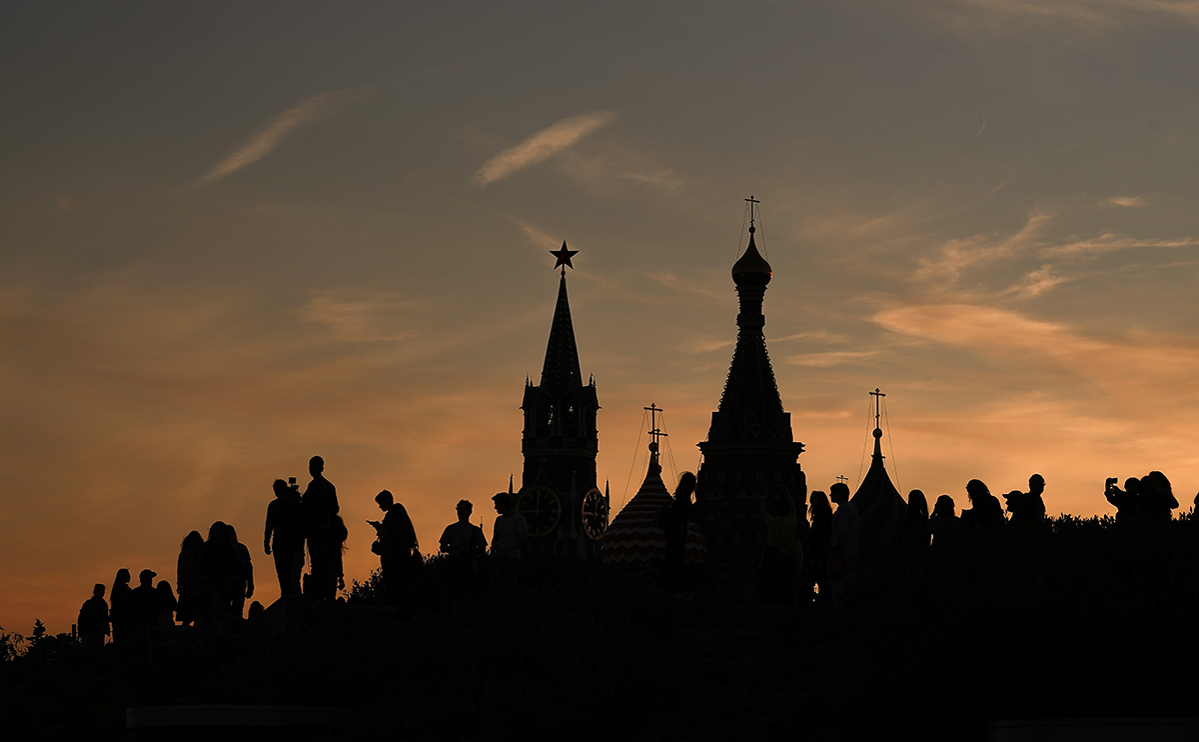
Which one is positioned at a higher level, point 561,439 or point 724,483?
point 561,439

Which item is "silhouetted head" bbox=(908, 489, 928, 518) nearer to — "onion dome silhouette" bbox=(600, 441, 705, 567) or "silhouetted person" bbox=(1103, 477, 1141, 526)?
"silhouetted person" bbox=(1103, 477, 1141, 526)

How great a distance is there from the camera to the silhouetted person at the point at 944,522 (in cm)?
2261

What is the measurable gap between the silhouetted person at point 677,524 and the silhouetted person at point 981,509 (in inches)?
166

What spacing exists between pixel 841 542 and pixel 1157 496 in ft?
15.4

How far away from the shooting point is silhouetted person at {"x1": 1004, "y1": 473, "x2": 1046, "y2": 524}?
901 inches

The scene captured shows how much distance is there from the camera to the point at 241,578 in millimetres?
24641

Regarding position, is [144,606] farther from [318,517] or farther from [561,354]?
[561,354]

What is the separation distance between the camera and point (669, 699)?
62.8 feet

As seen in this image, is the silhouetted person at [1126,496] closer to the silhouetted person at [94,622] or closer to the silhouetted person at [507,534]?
the silhouetted person at [507,534]

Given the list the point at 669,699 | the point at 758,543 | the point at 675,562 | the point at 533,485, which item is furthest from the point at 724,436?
the point at 669,699

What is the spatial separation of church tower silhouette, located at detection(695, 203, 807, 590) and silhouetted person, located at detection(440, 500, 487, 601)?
5663 centimetres

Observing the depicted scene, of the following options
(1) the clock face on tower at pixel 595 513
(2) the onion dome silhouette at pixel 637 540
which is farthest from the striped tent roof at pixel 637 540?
(1) the clock face on tower at pixel 595 513

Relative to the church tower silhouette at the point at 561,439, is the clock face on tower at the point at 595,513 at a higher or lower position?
lower

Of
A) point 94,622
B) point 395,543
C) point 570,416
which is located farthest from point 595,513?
point 395,543
